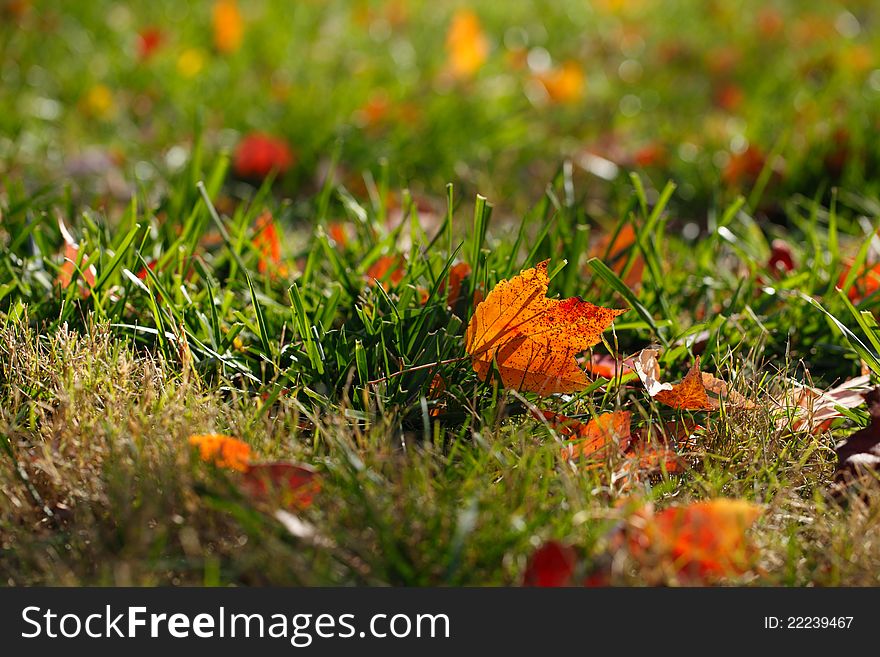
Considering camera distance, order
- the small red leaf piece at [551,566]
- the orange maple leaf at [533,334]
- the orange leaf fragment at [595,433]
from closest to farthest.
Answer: the small red leaf piece at [551,566]
the orange leaf fragment at [595,433]
the orange maple leaf at [533,334]

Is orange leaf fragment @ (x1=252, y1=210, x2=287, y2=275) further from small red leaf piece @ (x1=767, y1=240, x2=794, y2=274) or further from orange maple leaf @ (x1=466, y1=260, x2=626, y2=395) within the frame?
small red leaf piece @ (x1=767, y1=240, x2=794, y2=274)

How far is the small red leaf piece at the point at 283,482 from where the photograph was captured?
1.53 m

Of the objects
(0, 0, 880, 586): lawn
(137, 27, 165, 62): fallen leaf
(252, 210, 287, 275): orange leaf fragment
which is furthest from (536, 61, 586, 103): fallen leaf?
(252, 210, 287, 275): orange leaf fragment

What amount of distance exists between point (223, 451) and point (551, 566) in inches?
21.8

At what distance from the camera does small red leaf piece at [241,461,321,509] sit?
1530 mm

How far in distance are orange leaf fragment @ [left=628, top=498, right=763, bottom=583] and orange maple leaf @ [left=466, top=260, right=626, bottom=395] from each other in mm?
415

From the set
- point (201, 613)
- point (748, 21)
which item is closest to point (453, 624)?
point (201, 613)

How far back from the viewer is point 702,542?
4.84 ft

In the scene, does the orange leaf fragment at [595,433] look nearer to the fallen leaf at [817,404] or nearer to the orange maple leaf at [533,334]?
the orange maple leaf at [533,334]

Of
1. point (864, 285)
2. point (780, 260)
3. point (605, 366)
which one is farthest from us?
point (780, 260)

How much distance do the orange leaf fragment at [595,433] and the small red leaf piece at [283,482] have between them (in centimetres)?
41

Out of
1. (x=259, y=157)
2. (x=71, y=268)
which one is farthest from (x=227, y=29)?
(x=71, y=268)

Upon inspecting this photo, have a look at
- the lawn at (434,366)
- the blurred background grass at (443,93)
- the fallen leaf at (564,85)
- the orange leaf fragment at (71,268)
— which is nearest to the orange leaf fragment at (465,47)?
the blurred background grass at (443,93)

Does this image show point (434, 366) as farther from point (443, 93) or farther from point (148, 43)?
point (148, 43)
